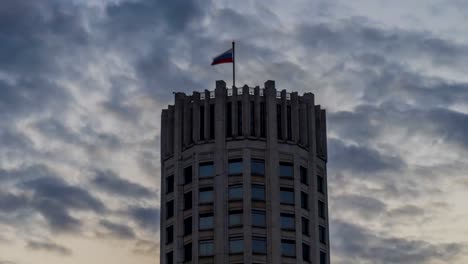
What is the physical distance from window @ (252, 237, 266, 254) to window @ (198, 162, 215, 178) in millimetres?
13491

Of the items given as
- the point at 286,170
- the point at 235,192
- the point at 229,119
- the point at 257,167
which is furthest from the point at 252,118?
the point at 235,192

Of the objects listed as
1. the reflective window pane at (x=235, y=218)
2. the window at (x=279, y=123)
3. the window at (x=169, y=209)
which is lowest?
the reflective window pane at (x=235, y=218)

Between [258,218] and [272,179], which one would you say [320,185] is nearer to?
[272,179]

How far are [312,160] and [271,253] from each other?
64.4ft

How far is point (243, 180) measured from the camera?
172750 mm

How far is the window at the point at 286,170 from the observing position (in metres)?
176

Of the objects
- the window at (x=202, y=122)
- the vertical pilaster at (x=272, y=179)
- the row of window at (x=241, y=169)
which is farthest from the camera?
the window at (x=202, y=122)

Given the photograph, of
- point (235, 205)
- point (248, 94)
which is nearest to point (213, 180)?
point (235, 205)

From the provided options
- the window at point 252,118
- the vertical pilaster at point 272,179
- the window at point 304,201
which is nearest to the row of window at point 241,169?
the vertical pilaster at point 272,179

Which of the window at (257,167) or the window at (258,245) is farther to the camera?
the window at (257,167)

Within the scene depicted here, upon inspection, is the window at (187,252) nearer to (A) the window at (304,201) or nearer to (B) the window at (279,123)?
(A) the window at (304,201)

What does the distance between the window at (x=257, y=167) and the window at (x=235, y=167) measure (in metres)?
1.99

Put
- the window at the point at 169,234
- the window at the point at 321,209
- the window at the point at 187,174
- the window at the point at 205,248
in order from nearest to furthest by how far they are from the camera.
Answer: the window at the point at 205,248
the window at the point at 187,174
the window at the point at 169,234
the window at the point at 321,209

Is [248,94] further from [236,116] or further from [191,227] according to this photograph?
[191,227]
